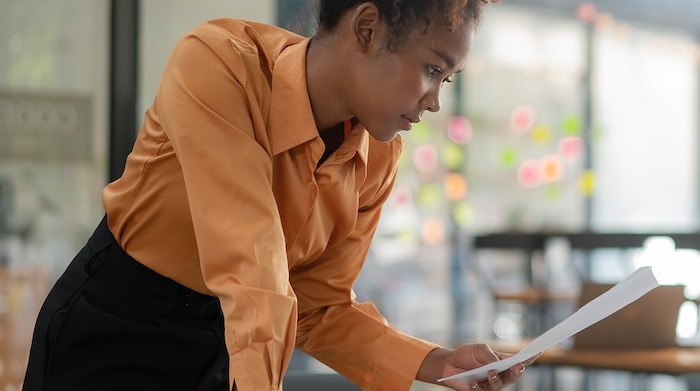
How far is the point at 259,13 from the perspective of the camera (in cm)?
338

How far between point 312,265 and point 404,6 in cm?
44

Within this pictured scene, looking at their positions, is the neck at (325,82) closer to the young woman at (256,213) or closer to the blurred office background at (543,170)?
the young woman at (256,213)

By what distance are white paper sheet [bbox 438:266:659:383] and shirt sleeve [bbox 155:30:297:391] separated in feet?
0.94

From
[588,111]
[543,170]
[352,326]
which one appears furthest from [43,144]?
[588,111]

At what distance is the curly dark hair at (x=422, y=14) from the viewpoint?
3.44 ft

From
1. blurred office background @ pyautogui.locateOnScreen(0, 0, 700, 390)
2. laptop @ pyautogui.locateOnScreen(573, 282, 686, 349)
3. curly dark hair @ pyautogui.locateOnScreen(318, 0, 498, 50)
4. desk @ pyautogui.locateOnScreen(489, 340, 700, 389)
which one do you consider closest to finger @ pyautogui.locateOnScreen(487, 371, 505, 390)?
curly dark hair @ pyautogui.locateOnScreen(318, 0, 498, 50)

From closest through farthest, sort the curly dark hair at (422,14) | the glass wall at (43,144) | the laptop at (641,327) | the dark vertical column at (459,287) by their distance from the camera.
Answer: the curly dark hair at (422,14) → the laptop at (641,327) → the glass wall at (43,144) → the dark vertical column at (459,287)

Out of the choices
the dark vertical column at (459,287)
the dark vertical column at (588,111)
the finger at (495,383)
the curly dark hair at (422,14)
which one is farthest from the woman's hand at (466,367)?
the dark vertical column at (588,111)

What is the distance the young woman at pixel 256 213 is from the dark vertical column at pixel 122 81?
6.34 feet

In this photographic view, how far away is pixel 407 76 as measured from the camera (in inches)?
42.4

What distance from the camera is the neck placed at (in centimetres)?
115

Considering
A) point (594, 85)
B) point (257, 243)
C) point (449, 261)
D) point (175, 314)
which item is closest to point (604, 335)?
point (175, 314)

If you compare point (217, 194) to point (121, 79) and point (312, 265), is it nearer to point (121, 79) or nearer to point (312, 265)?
point (312, 265)

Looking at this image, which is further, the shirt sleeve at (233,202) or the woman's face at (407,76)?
the woman's face at (407,76)
